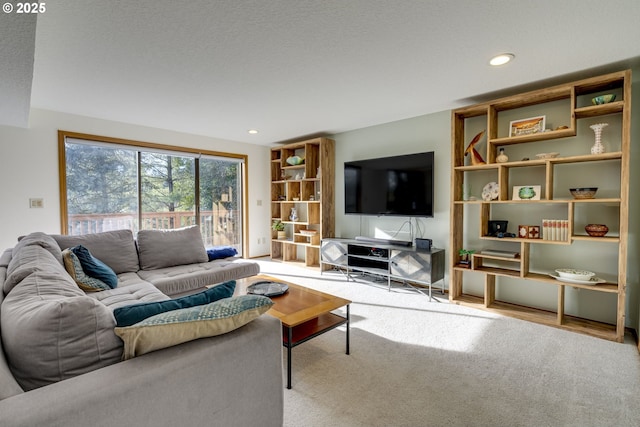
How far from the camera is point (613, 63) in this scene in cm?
241

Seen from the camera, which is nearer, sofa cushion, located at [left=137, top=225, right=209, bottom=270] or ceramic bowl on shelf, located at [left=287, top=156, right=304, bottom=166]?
sofa cushion, located at [left=137, top=225, right=209, bottom=270]

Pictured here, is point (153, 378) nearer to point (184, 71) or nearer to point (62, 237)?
point (184, 71)

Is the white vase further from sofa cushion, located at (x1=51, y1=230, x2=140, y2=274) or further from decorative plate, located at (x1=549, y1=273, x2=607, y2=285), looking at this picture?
sofa cushion, located at (x1=51, y1=230, x2=140, y2=274)

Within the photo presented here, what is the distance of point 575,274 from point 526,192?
839 mm

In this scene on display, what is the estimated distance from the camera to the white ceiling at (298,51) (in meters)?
1.71

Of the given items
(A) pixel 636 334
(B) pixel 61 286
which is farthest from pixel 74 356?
(A) pixel 636 334

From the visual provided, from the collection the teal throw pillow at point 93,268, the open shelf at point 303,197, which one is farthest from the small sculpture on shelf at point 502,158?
the teal throw pillow at point 93,268

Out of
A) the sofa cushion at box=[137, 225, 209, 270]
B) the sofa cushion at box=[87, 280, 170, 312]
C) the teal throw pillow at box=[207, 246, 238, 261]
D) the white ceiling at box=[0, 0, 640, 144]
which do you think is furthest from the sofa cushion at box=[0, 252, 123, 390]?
the teal throw pillow at box=[207, 246, 238, 261]

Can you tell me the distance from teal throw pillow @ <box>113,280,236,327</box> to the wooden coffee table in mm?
657

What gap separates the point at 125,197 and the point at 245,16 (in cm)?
353

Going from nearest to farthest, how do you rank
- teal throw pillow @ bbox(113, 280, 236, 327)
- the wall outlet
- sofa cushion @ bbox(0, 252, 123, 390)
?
1. sofa cushion @ bbox(0, 252, 123, 390)
2. teal throw pillow @ bbox(113, 280, 236, 327)
3. the wall outlet

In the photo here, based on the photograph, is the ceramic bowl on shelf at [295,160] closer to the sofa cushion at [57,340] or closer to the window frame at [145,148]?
the window frame at [145,148]

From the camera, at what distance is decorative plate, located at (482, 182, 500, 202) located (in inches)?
122

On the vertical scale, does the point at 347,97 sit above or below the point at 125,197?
above
